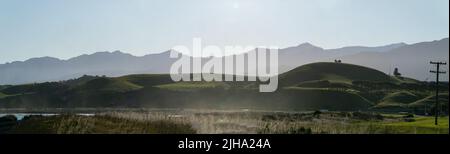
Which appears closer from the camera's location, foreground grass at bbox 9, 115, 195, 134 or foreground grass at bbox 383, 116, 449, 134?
foreground grass at bbox 9, 115, 195, 134

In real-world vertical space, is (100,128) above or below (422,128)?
above

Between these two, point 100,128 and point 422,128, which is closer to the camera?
point 100,128

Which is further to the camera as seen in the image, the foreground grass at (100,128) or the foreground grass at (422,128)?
the foreground grass at (422,128)

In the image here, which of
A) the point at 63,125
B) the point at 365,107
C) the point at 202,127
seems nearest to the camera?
the point at 63,125

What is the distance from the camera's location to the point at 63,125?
25.2m

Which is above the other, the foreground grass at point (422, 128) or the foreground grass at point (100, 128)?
the foreground grass at point (100, 128)

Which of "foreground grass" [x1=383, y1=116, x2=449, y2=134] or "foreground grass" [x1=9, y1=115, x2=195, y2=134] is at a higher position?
"foreground grass" [x1=9, y1=115, x2=195, y2=134]
